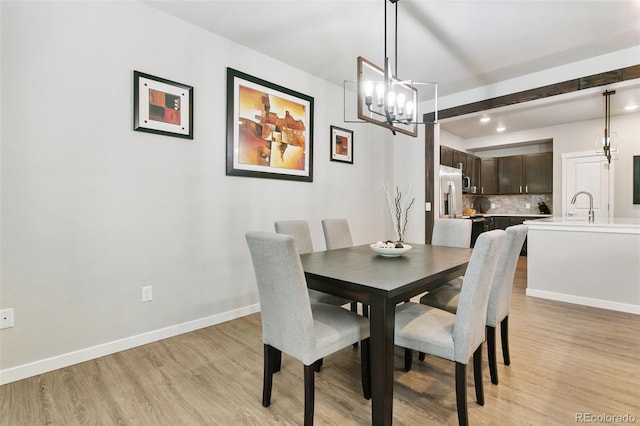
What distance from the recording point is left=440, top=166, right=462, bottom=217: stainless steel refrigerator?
517 centimetres

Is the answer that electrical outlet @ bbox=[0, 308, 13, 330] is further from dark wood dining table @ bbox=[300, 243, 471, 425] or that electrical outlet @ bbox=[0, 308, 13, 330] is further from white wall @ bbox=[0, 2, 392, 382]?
dark wood dining table @ bbox=[300, 243, 471, 425]

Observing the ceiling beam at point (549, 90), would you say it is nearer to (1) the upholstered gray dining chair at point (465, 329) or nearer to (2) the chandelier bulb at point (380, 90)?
(2) the chandelier bulb at point (380, 90)

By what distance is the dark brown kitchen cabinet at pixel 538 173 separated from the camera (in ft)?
20.8

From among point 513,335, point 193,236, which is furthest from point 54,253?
point 513,335

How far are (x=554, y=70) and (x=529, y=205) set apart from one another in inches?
160

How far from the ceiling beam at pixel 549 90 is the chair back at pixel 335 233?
2709mm

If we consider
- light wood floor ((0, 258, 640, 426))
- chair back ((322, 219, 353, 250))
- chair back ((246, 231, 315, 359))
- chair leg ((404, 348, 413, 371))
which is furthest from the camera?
chair back ((322, 219, 353, 250))

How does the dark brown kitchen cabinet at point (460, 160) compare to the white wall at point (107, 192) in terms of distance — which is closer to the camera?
the white wall at point (107, 192)

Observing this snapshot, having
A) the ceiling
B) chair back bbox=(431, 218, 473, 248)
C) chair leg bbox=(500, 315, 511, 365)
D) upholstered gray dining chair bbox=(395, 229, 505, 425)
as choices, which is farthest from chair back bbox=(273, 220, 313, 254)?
the ceiling

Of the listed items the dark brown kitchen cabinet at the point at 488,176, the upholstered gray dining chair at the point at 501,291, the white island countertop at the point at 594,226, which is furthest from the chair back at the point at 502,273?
the dark brown kitchen cabinet at the point at 488,176

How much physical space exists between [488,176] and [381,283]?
679 cm

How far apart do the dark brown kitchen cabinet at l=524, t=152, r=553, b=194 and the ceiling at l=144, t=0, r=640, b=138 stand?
3138 mm

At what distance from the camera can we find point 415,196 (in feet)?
16.2

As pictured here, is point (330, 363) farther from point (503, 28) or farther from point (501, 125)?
point (501, 125)
